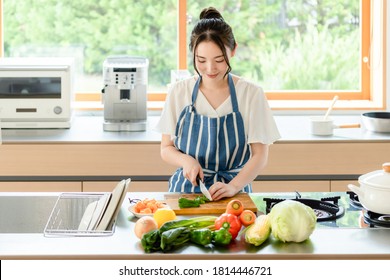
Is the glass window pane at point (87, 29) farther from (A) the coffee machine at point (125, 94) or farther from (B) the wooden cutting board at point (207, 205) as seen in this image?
(B) the wooden cutting board at point (207, 205)

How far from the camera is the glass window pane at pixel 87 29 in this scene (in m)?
5.32

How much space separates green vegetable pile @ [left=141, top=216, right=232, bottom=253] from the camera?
8.29 ft

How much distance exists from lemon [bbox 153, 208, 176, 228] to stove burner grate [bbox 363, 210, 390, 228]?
1.98 ft

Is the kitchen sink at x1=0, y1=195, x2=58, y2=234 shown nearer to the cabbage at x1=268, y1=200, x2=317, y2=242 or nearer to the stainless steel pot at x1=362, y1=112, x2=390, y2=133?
the cabbage at x1=268, y1=200, x2=317, y2=242

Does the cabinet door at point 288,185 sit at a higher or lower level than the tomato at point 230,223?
lower

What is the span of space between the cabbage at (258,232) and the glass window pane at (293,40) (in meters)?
2.83

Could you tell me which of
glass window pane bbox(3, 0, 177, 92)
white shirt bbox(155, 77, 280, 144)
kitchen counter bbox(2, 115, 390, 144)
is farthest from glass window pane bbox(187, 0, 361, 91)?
white shirt bbox(155, 77, 280, 144)

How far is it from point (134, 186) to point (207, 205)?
1.43m

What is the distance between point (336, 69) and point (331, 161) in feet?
3.72

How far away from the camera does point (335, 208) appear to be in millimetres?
2967

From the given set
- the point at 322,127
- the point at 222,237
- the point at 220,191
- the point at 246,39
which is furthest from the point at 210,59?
the point at 246,39

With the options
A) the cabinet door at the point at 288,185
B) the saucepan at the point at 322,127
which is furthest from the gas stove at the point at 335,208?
the saucepan at the point at 322,127
